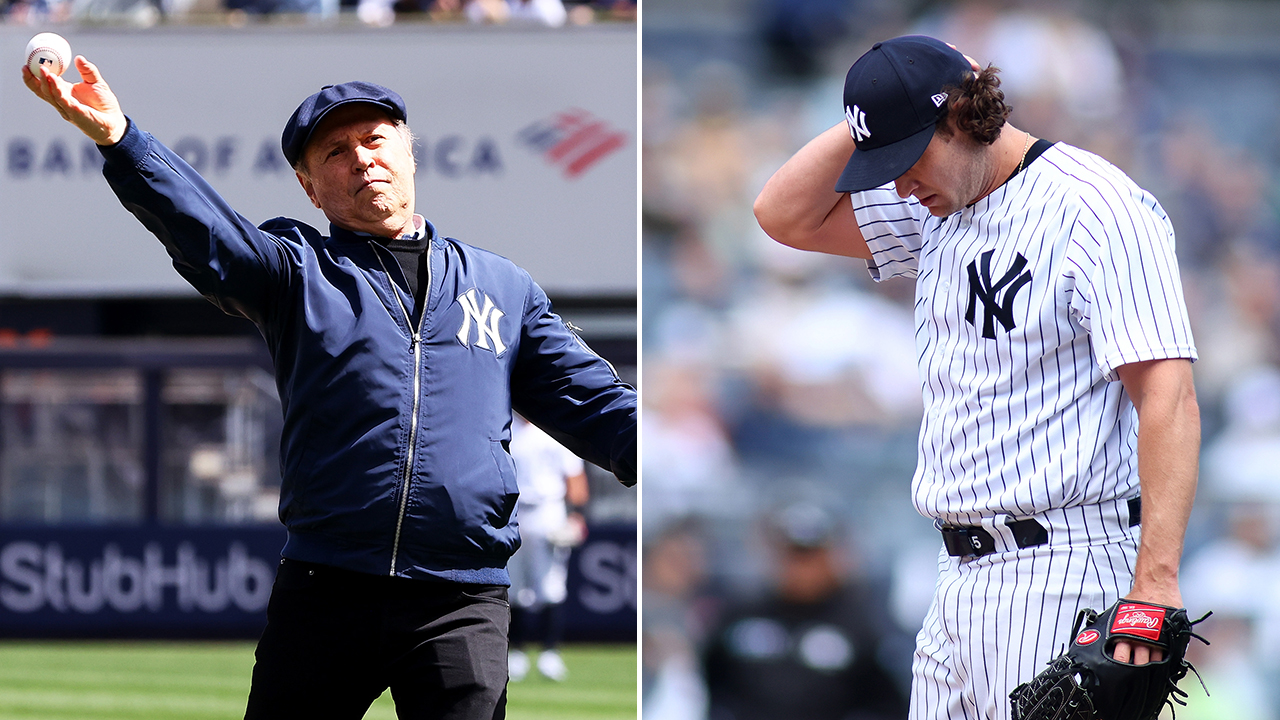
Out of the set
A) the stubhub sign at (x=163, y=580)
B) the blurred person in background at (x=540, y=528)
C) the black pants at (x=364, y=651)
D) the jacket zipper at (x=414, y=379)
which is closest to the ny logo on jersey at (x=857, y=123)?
the jacket zipper at (x=414, y=379)

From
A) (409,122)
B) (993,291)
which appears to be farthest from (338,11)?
(993,291)

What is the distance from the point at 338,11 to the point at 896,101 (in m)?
9.91

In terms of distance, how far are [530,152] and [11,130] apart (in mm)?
4244

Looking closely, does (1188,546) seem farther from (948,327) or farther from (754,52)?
(948,327)

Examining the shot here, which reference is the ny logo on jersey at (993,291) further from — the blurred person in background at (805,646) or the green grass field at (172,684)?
the green grass field at (172,684)

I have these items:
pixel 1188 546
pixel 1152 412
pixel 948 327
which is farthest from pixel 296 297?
pixel 1188 546

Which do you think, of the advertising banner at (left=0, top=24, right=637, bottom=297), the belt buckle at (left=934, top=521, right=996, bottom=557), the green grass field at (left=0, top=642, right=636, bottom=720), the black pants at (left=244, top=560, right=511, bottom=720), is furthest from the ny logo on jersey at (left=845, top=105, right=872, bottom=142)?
the advertising banner at (left=0, top=24, right=637, bottom=297)

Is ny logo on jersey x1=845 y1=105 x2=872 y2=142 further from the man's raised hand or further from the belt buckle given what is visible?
the man's raised hand

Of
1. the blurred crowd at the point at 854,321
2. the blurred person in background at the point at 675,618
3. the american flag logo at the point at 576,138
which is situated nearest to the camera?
the blurred person in background at the point at 675,618

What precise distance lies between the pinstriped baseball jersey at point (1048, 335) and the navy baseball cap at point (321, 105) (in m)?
1.15

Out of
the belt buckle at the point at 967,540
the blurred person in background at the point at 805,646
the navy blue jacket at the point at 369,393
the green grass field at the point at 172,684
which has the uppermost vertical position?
the navy blue jacket at the point at 369,393

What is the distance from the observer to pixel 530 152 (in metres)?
12.0

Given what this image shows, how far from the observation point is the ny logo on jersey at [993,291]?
256 cm

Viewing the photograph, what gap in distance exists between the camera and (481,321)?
9.38 feet
